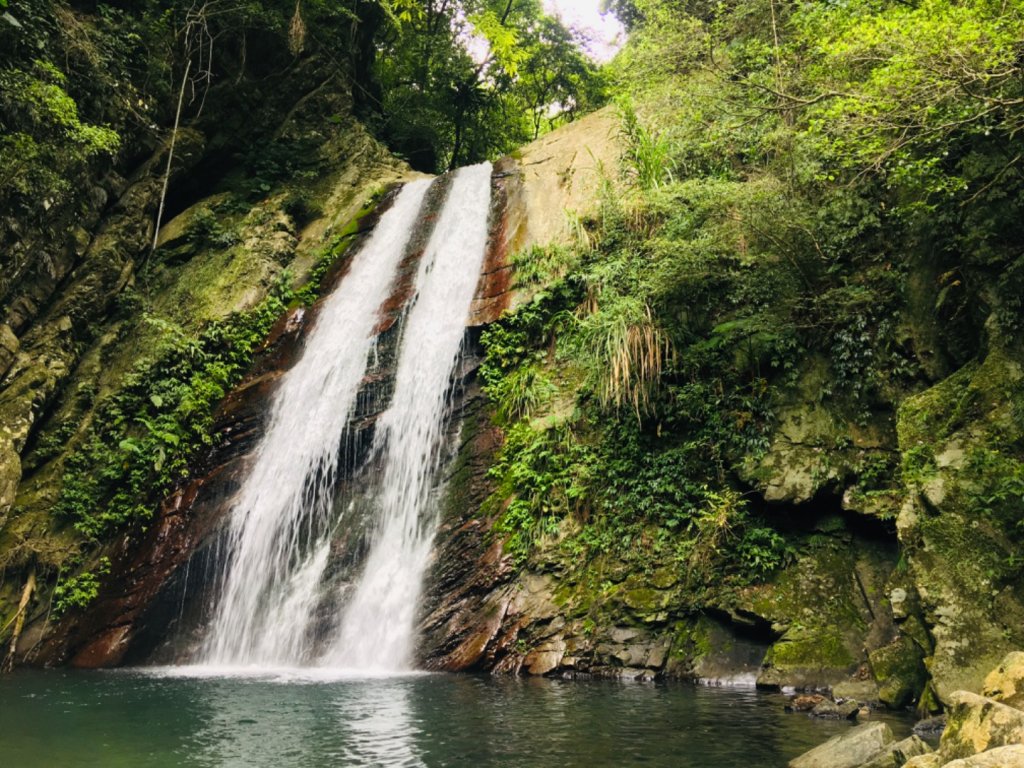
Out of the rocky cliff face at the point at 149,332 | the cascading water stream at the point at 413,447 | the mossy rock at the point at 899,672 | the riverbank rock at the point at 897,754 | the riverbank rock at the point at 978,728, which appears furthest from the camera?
the rocky cliff face at the point at 149,332

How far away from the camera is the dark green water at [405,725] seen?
462 cm

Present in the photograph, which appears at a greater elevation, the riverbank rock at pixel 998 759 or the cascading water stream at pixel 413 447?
the cascading water stream at pixel 413 447

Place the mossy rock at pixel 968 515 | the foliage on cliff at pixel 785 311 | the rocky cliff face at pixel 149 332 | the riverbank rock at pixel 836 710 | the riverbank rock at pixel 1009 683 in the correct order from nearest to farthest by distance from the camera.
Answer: the riverbank rock at pixel 1009 683 < the mossy rock at pixel 968 515 < the riverbank rock at pixel 836 710 < the foliage on cliff at pixel 785 311 < the rocky cliff face at pixel 149 332

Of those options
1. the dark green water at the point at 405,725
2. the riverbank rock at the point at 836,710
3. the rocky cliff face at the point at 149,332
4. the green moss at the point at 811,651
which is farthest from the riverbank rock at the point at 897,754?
the rocky cliff face at the point at 149,332

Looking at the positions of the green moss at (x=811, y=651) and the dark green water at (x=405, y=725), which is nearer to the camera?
the dark green water at (x=405, y=725)

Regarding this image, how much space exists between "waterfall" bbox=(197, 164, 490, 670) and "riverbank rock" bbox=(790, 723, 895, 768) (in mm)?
5004

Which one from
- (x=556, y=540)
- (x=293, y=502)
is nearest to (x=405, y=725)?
(x=556, y=540)

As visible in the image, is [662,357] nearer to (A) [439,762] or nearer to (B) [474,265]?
(B) [474,265]

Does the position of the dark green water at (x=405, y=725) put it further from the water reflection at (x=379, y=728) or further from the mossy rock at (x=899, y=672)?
the mossy rock at (x=899, y=672)

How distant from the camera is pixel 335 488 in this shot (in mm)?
10078

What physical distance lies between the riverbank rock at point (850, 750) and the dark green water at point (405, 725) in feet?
0.82

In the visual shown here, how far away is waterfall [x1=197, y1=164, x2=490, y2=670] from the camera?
8.59 metres

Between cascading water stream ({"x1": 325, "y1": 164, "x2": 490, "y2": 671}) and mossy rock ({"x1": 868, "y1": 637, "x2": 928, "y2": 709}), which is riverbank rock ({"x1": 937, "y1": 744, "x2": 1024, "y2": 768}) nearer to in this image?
mossy rock ({"x1": 868, "y1": 637, "x2": 928, "y2": 709})

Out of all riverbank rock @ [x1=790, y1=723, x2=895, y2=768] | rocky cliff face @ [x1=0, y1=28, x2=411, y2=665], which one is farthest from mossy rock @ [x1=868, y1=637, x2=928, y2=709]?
rocky cliff face @ [x1=0, y1=28, x2=411, y2=665]
